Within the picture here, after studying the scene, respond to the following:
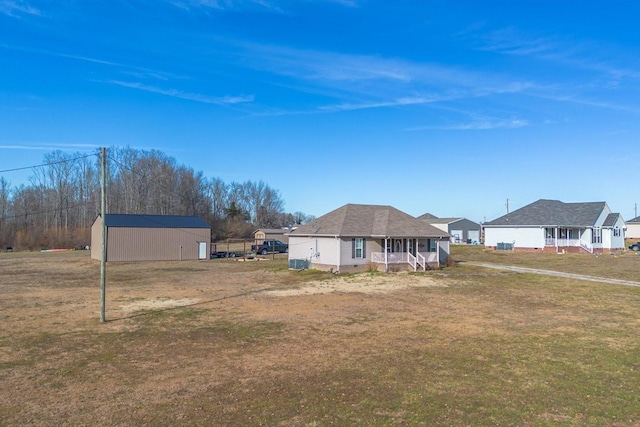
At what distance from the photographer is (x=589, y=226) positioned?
47.8 metres

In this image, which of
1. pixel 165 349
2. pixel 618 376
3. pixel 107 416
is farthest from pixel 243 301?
pixel 618 376

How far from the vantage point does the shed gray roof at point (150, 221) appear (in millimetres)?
43188

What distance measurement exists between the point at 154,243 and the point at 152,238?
1.74 feet

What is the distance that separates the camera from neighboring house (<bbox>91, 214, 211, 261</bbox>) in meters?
42.3

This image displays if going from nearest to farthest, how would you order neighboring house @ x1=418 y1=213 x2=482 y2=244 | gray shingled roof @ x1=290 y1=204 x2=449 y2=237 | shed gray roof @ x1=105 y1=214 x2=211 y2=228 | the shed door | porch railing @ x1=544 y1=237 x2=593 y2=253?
gray shingled roof @ x1=290 y1=204 x2=449 y2=237
shed gray roof @ x1=105 y1=214 x2=211 y2=228
the shed door
porch railing @ x1=544 y1=237 x2=593 y2=253
neighboring house @ x1=418 y1=213 x2=482 y2=244

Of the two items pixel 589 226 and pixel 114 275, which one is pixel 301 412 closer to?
pixel 114 275

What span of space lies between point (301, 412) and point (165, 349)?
549cm

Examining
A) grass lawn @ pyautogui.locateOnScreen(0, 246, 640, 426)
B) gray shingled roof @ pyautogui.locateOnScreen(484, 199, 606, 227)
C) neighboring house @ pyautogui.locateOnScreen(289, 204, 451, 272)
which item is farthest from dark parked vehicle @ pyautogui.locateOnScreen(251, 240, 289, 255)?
grass lawn @ pyautogui.locateOnScreen(0, 246, 640, 426)

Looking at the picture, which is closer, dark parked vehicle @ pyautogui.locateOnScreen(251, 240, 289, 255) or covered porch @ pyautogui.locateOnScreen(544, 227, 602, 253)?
covered porch @ pyautogui.locateOnScreen(544, 227, 602, 253)

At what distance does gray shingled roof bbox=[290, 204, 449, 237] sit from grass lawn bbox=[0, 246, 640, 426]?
990 centimetres

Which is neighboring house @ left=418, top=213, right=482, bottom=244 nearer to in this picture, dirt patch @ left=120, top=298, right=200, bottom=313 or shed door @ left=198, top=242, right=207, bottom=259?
shed door @ left=198, top=242, right=207, bottom=259

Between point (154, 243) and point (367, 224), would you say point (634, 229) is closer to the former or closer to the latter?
point (367, 224)

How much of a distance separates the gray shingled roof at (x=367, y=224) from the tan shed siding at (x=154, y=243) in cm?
1562

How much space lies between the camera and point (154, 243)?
44.0 m
